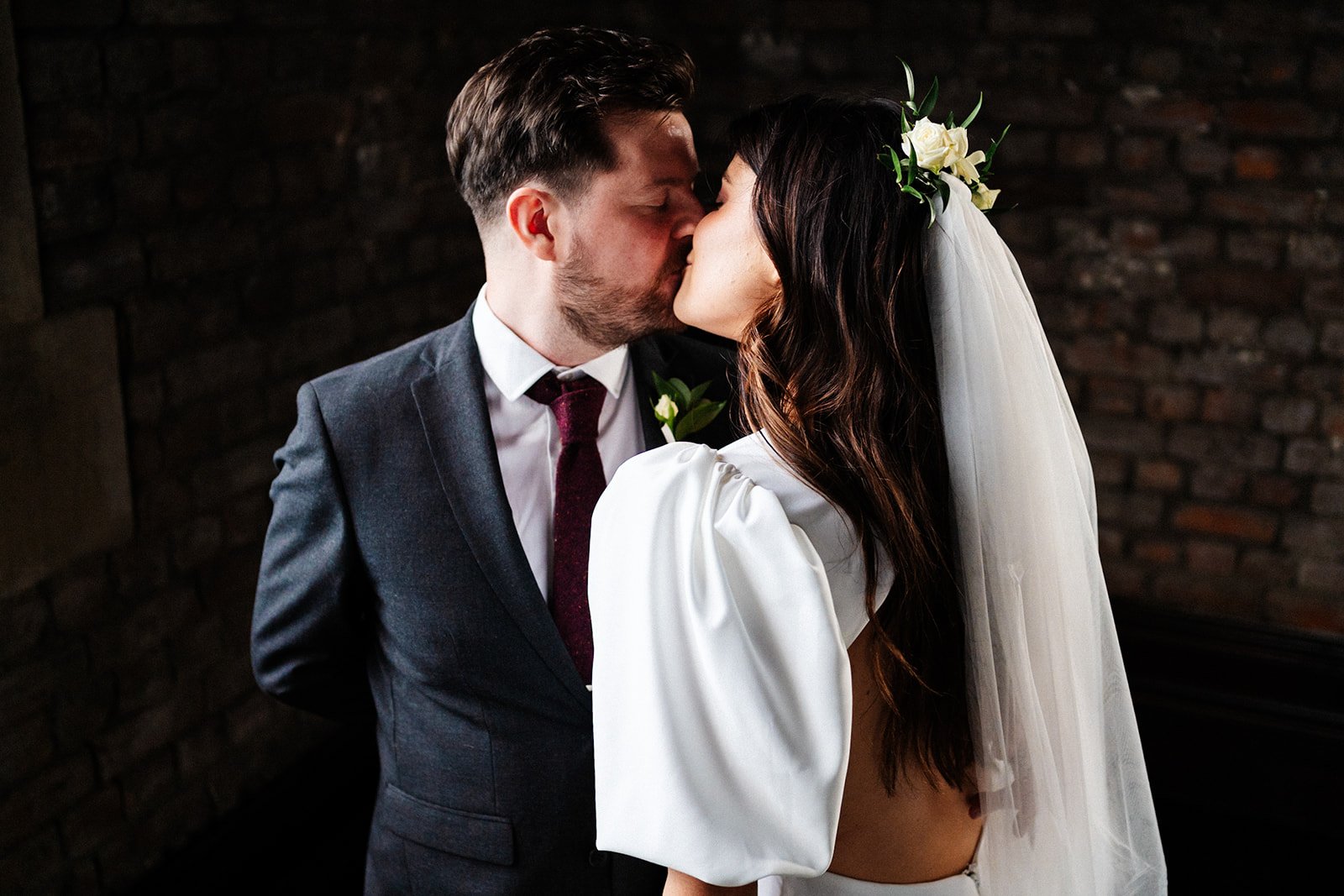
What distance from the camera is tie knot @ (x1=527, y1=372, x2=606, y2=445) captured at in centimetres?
159

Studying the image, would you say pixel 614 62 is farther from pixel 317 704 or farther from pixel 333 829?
pixel 333 829

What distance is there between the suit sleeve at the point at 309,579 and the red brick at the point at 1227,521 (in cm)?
278

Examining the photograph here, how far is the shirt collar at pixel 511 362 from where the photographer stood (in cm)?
162

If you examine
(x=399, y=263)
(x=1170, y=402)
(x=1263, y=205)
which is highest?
(x=1263, y=205)

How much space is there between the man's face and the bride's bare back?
→ 24.9 inches

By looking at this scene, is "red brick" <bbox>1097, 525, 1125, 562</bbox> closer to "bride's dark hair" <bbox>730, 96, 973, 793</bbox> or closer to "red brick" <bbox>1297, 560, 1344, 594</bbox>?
"red brick" <bbox>1297, 560, 1344, 594</bbox>

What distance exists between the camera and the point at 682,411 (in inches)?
63.1

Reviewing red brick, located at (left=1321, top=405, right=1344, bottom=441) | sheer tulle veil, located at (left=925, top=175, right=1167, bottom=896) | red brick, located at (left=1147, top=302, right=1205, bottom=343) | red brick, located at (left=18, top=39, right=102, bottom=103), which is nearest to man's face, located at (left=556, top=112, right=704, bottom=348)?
sheer tulle veil, located at (left=925, top=175, right=1167, bottom=896)

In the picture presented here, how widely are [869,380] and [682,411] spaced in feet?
1.49

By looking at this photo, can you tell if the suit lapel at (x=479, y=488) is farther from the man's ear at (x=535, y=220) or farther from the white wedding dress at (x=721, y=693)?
the white wedding dress at (x=721, y=693)

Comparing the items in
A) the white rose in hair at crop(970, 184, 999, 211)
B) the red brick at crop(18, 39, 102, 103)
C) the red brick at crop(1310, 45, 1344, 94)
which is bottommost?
the white rose in hair at crop(970, 184, 999, 211)

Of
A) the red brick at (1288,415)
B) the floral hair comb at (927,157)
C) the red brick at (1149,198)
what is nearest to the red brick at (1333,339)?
the red brick at (1288,415)

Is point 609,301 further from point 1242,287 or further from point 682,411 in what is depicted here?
point 1242,287

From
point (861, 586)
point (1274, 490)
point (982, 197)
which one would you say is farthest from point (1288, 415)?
point (861, 586)
